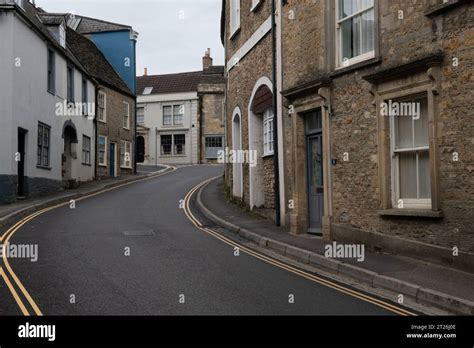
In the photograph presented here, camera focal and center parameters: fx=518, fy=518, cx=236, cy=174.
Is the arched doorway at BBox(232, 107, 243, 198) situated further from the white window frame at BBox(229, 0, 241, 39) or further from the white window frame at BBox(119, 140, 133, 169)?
the white window frame at BBox(119, 140, 133, 169)

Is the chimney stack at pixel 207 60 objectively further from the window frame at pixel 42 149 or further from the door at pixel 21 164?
the door at pixel 21 164

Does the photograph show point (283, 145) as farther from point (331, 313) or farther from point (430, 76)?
point (331, 313)

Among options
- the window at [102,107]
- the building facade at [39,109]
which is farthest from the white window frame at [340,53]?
the window at [102,107]

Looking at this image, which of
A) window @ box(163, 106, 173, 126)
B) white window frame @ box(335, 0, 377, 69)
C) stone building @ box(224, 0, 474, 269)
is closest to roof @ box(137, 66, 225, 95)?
window @ box(163, 106, 173, 126)

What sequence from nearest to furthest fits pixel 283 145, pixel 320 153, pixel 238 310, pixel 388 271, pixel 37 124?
pixel 238 310, pixel 388 271, pixel 320 153, pixel 283 145, pixel 37 124

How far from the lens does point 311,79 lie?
12.5 m

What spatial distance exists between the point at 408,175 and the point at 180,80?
152 ft

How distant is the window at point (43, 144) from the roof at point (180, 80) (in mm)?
30028

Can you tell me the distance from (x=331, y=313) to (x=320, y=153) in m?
6.74

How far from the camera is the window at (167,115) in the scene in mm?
51672

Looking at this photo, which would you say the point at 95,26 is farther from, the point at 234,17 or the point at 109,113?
the point at 234,17

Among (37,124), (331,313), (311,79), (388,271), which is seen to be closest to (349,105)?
(311,79)

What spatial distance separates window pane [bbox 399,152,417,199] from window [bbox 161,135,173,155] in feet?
139

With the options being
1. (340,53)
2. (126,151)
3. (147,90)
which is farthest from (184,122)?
(340,53)
